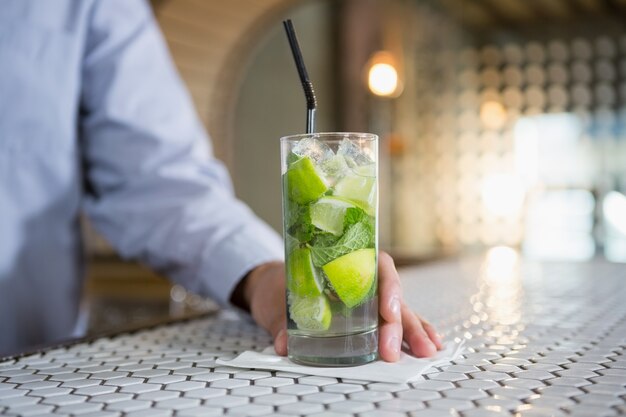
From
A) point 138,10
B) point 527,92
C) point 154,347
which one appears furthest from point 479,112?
point 154,347

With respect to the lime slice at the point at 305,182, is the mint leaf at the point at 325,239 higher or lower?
lower

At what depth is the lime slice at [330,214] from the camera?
754 millimetres

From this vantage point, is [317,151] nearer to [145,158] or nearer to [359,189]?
[359,189]

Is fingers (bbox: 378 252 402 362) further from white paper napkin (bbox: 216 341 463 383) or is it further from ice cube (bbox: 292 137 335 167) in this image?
ice cube (bbox: 292 137 335 167)

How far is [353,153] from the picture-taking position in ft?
2.57

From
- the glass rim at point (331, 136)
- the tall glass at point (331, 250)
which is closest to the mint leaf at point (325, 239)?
the tall glass at point (331, 250)

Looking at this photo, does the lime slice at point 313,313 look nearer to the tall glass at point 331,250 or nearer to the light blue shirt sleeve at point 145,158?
the tall glass at point 331,250

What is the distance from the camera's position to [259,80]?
608cm

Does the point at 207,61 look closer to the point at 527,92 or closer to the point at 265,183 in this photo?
the point at 265,183

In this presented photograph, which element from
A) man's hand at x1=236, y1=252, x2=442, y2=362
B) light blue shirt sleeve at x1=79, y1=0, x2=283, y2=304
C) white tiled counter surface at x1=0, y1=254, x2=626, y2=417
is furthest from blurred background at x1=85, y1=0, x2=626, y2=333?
man's hand at x1=236, y1=252, x2=442, y2=362

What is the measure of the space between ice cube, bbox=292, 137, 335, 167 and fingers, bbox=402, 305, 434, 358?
0.22 meters

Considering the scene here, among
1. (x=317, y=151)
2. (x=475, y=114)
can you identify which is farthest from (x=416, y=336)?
(x=475, y=114)

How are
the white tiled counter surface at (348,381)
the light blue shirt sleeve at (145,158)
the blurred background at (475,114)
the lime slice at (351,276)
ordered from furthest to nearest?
1. the blurred background at (475,114)
2. the light blue shirt sleeve at (145,158)
3. the lime slice at (351,276)
4. the white tiled counter surface at (348,381)

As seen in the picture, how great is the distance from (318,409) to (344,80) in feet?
22.1
